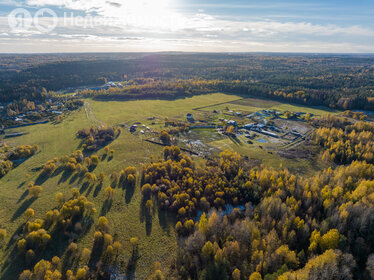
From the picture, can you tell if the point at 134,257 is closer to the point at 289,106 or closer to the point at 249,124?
the point at 249,124

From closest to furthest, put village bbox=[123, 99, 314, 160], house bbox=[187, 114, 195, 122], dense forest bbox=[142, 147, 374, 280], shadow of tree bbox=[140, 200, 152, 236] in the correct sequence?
dense forest bbox=[142, 147, 374, 280]
shadow of tree bbox=[140, 200, 152, 236]
village bbox=[123, 99, 314, 160]
house bbox=[187, 114, 195, 122]

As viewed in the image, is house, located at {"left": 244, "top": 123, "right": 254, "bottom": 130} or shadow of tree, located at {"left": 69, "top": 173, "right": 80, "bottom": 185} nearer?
shadow of tree, located at {"left": 69, "top": 173, "right": 80, "bottom": 185}

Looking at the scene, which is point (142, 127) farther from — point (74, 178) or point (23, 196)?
point (23, 196)

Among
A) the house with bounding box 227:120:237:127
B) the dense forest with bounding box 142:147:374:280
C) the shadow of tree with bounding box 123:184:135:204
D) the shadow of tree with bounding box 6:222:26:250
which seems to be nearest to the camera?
the dense forest with bounding box 142:147:374:280

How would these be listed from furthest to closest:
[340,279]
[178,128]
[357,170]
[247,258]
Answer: [178,128] < [357,170] < [247,258] < [340,279]

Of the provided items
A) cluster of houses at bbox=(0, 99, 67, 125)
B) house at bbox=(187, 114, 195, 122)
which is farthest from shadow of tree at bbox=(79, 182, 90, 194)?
cluster of houses at bbox=(0, 99, 67, 125)

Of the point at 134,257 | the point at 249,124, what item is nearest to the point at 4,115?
the point at 134,257

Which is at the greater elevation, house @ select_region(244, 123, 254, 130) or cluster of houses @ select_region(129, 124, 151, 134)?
house @ select_region(244, 123, 254, 130)

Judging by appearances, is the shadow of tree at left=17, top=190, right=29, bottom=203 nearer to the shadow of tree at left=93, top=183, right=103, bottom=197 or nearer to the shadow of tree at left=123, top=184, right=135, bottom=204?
the shadow of tree at left=93, top=183, right=103, bottom=197
